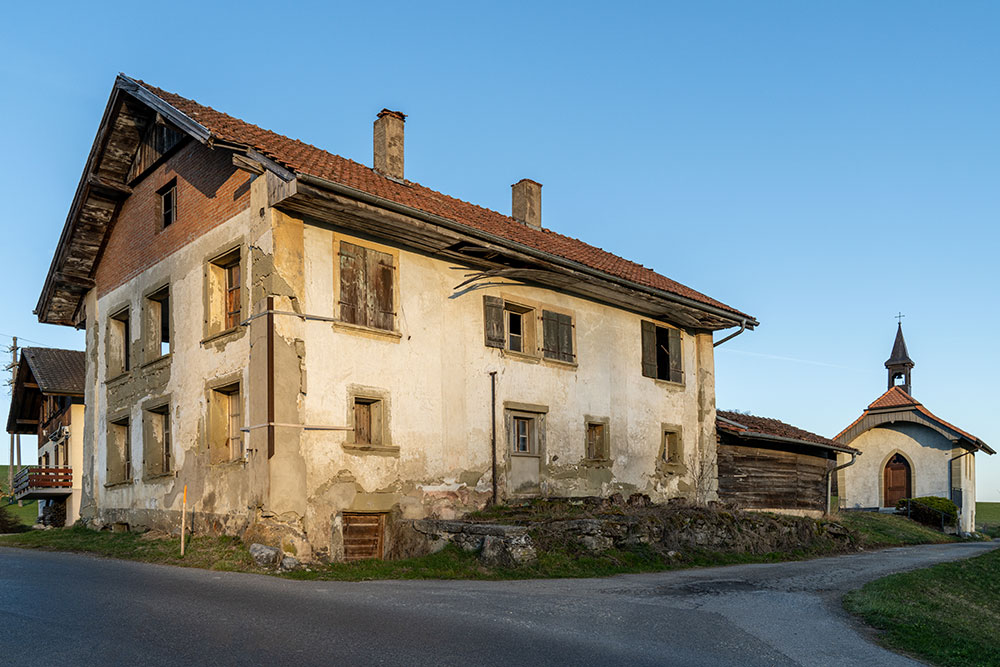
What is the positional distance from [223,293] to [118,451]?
5.66m

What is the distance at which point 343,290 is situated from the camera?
14.9m

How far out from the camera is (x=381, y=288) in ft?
50.9

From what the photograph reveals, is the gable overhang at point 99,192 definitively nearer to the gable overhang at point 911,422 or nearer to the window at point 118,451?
the window at point 118,451

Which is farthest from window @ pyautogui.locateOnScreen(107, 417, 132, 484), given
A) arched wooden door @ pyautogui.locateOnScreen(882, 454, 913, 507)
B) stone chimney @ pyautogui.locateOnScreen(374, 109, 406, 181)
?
arched wooden door @ pyautogui.locateOnScreen(882, 454, 913, 507)

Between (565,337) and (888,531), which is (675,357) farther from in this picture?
(888,531)

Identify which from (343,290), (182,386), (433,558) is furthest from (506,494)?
(182,386)

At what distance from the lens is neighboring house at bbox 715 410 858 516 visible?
2433 cm

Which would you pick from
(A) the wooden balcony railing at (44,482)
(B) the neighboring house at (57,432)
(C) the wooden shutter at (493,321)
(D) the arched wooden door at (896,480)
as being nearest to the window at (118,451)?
(C) the wooden shutter at (493,321)

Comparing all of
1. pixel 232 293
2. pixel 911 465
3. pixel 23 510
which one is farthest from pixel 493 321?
pixel 23 510

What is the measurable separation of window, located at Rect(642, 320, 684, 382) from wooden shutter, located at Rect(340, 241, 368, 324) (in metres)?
8.85

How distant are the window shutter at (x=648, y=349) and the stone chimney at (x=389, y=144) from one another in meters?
7.36

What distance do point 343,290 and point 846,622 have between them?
9422 millimetres

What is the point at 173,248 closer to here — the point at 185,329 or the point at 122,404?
the point at 185,329

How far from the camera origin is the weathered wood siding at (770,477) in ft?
80.1
